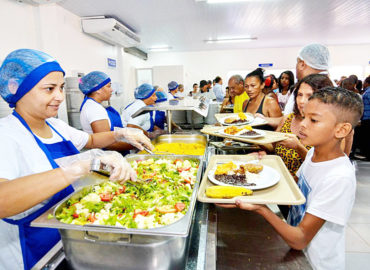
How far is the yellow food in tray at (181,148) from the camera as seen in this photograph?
2122 millimetres

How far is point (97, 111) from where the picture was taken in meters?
2.35

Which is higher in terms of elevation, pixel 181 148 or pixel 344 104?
pixel 344 104

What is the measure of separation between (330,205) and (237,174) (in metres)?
0.40

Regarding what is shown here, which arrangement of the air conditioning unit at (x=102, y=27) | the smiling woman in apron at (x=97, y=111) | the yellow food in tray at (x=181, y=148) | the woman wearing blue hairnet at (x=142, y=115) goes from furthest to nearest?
the air conditioning unit at (x=102, y=27), the woman wearing blue hairnet at (x=142, y=115), the smiling woman in apron at (x=97, y=111), the yellow food in tray at (x=181, y=148)

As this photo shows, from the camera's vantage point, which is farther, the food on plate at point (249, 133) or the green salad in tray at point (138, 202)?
the food on plate at point (249, 133)

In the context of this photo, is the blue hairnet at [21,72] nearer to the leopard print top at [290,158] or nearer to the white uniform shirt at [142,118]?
the leopard print top at [290,158]

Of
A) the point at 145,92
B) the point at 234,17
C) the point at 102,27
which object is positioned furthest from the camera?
the point at 234,17

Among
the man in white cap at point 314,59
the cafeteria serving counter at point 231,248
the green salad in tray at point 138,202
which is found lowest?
the cafeteria serving counter at point 231,248

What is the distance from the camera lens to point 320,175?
43.3 inches

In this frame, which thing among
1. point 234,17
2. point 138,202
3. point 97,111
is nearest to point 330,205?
point 138,202

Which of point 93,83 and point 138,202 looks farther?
point 93,83

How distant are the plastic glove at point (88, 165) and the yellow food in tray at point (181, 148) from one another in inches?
42.8

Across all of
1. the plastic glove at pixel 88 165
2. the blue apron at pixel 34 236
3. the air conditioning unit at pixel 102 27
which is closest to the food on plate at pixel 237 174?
the plastic glove at pixel 88 165

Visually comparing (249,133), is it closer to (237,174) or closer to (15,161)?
(237,174)
